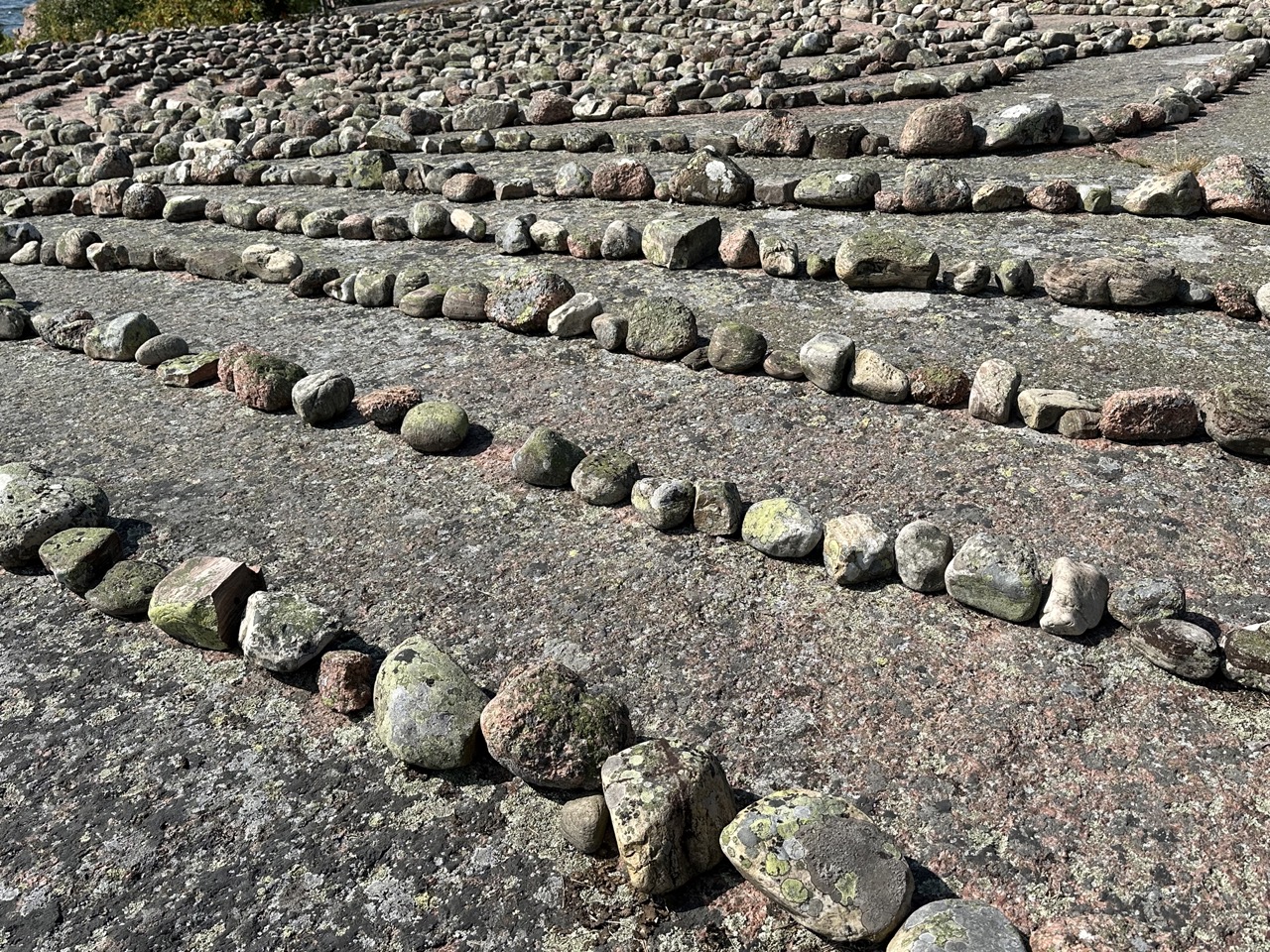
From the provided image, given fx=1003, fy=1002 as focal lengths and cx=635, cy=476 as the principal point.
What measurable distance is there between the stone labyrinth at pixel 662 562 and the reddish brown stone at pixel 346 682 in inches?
0.4

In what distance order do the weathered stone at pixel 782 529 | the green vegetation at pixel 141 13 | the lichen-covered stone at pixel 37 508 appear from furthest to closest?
1. the green vegetation at pixel 141 13
2. the lichen-covered stone at pixel 37 508
3. the weathered stone at pixel 782 529

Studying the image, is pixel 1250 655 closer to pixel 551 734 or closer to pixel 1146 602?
pixel 1146 602

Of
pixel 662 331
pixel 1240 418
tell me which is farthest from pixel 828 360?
pixel 1240 418

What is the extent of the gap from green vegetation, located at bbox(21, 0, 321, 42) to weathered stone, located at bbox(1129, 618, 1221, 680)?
24.2 m

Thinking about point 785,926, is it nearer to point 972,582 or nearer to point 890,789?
point 890,789

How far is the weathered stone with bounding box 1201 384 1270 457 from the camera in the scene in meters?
3.12

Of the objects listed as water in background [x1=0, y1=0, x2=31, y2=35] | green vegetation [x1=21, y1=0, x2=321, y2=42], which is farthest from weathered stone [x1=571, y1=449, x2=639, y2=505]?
water in background [x1=0, y1=0, x2=31, y2=35]

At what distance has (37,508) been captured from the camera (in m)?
3.24

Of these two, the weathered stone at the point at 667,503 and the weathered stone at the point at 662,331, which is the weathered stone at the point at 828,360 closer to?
the weathered stone at the point at 662,331

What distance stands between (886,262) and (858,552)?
2141mm

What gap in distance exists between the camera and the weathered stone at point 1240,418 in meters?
3.12

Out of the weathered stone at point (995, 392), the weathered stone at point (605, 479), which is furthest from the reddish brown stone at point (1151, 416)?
the weathered stone at point (605, 479)

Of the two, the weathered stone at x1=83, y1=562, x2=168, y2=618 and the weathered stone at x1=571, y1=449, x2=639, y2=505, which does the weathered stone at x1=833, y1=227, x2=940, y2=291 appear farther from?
the weathered stone at x1=83, y1=562, x2=168, y2=618

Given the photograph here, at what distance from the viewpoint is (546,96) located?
8805 millimetres
